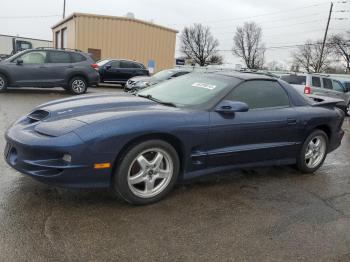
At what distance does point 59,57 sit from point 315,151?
10166 mm

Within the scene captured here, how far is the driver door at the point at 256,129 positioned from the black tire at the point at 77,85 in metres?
9.75

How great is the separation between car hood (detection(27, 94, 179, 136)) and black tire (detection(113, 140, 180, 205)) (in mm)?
354

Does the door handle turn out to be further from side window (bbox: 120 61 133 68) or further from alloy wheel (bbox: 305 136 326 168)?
side window (bbox: 120 61 133 68)

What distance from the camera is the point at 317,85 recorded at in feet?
48.0

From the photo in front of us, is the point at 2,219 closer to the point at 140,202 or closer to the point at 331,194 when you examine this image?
the point at 140,202

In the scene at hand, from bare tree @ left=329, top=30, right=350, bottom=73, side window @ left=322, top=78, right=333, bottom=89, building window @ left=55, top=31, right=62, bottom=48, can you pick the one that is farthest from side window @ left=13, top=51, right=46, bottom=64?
bare tree @ left=329, top=30, right=350, bottom=73

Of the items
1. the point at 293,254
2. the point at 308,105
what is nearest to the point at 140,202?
the point at 293,254

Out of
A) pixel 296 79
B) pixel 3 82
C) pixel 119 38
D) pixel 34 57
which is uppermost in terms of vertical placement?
pixel 119 38

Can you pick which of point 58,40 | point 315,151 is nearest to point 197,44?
point 58,40

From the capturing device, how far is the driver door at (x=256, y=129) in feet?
13.8

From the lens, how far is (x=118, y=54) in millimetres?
26016

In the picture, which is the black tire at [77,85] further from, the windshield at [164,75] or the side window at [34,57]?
the windshield at [164,75]

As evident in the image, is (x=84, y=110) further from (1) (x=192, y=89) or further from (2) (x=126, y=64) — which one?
(2) (x=126, y=64)

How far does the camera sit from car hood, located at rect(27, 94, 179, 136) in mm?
3510
